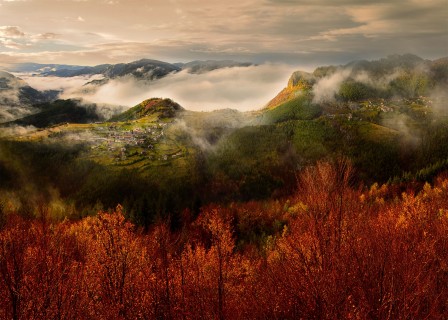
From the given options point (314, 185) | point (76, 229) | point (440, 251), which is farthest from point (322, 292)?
point (76, 229)

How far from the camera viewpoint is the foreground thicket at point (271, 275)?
22000 mm

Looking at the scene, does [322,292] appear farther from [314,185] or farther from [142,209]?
[142,209]

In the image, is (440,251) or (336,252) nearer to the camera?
(336,252)

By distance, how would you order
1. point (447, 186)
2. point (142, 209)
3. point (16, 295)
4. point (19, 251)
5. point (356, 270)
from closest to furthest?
point (16, 295), point (19, 251), point (356, 270), point (142, 209), point (447, 186)

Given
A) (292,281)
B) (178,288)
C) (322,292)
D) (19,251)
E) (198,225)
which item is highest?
(19,251)

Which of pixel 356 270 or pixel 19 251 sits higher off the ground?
pixel 19 251

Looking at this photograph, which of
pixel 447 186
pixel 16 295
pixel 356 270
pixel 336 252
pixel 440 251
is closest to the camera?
pixel 16 295

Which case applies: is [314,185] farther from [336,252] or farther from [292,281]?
[292,281]

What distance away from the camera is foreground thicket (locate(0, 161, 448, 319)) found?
2200 cm

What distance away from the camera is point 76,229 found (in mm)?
98312

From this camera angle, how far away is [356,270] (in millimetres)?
28828

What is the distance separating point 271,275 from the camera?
33.2 m

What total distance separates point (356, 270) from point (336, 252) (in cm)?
342

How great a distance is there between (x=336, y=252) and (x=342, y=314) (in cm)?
1056
